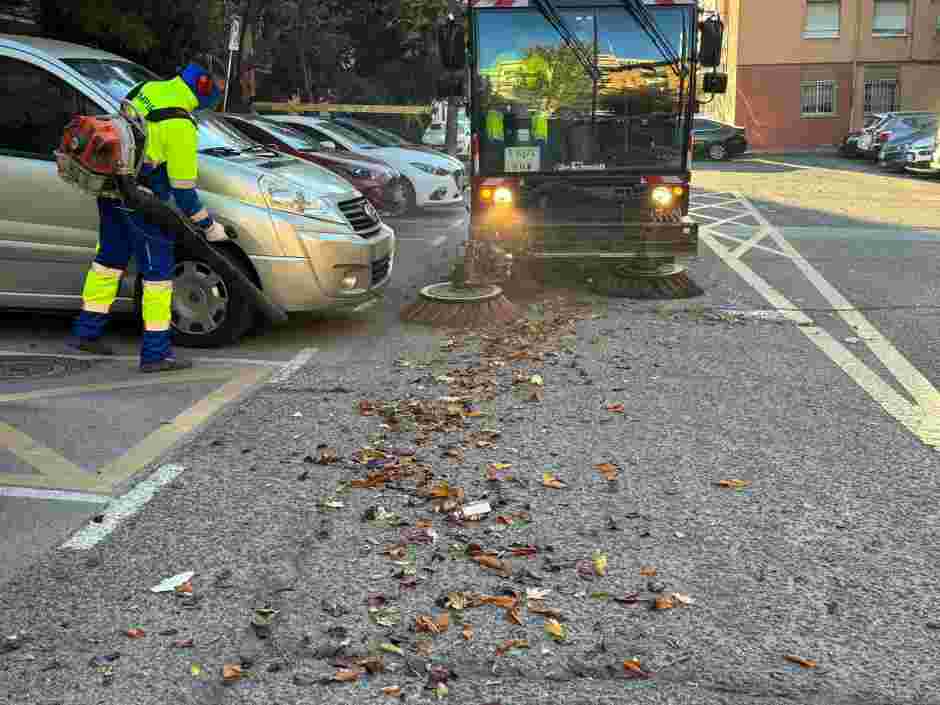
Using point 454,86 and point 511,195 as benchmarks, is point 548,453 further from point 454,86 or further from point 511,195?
point 454,86

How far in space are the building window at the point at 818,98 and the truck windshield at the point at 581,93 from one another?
1493 inches

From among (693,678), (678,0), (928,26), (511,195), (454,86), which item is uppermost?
(928,26)

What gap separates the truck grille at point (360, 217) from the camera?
8320 mm

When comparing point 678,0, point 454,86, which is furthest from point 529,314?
point 678,0

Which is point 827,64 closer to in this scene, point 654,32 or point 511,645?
point 654,32

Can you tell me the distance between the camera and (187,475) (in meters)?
5.30

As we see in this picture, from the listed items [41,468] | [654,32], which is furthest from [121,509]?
[654,32]

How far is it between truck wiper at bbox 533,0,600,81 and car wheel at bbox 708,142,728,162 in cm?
2931

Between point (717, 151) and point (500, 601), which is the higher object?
point (717, 151)

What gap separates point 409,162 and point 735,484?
14.2m

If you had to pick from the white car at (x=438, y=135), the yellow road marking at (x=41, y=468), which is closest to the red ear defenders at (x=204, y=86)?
the yellow road marking at (x=41, y=468)

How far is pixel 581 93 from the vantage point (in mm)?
10211

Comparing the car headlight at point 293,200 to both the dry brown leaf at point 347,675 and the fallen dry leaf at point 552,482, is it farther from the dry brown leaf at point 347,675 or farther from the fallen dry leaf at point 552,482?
the dry brown leaf at point 347,675

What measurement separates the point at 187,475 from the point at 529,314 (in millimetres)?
4686
